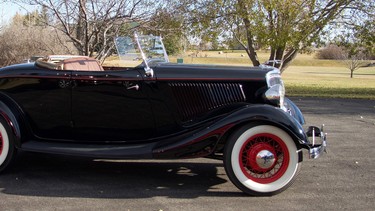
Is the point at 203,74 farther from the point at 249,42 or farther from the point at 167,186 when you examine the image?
the point at 249,42

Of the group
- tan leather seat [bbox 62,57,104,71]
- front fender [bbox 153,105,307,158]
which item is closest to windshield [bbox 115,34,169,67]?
tan leather seat [bbox 62,57,104,71]

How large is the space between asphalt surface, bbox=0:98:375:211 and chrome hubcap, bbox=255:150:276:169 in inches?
12.5

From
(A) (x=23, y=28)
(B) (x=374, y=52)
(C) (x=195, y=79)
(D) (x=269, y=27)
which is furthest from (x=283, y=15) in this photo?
(C) (x=195, y=79)

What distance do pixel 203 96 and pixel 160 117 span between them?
511 mm

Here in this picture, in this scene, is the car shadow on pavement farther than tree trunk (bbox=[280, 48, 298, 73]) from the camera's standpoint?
No

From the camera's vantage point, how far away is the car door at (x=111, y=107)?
4391 millimetres

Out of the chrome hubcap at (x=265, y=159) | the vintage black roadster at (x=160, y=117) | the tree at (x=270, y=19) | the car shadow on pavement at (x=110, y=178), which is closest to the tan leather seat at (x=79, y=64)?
the vintage black roadster at (x=160, y=117)

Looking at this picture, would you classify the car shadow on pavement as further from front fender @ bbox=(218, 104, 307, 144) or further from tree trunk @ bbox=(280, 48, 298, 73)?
tree trunk @ bbox=(280, 48, 298, 73)

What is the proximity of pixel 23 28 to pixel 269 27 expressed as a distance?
34.4ft

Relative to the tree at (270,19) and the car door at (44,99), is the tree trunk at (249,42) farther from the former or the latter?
the car door at (44,99)

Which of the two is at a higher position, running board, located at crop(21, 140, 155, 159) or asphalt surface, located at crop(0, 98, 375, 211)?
running board, located at crop(21, 140, 155, 159)

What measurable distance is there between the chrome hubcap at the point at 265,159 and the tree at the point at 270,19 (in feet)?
39.1

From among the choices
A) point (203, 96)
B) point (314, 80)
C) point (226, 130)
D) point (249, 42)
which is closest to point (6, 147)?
point (203, 96)

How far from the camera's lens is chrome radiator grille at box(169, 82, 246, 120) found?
14.4 feet
